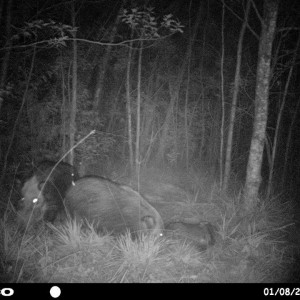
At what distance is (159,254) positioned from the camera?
419cm

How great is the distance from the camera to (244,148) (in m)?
16.3

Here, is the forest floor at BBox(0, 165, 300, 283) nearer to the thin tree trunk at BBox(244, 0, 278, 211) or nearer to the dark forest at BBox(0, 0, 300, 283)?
the dark forest at BBox(0, 0, 300, 283)

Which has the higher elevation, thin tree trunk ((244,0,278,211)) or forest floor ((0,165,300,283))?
thin tree trunk ((244,0,278,211))

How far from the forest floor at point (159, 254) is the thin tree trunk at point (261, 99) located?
2.00 feet

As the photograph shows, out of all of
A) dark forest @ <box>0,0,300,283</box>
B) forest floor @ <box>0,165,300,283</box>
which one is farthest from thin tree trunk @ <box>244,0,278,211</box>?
forest floor @ <box>0,165,300,283</box>

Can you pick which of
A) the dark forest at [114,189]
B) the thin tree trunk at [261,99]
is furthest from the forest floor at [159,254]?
the thin tree trunk at [261,99]

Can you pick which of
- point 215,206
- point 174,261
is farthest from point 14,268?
point 215,206

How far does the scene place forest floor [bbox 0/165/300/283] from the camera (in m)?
3.71

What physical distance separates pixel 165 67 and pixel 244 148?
7.42 m

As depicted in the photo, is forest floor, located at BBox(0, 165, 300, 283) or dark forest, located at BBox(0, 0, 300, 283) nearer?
forest floor, located at BBox(0, 165, 300, 283)

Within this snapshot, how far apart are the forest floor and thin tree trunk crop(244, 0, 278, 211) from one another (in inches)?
24.0

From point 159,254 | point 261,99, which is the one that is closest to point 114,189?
point 159,254

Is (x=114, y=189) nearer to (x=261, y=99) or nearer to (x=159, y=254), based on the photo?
(x=159, y=254)
